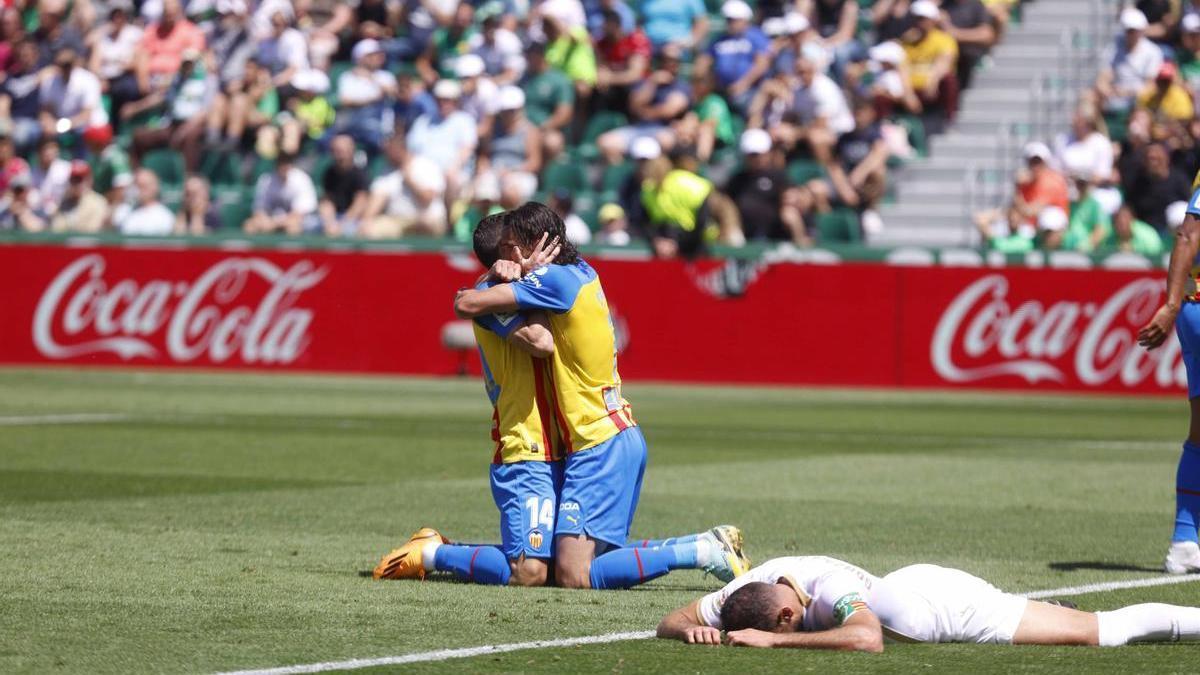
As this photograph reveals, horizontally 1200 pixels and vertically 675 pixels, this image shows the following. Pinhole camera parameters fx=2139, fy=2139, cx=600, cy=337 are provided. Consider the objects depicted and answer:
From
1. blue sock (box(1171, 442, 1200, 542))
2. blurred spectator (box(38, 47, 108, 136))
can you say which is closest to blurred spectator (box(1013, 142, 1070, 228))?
A: blurred spectator (box(38, 47, 108, 136))

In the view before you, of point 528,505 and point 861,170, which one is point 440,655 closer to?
point 528,505

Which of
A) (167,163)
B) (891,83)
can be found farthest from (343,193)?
(891,83)

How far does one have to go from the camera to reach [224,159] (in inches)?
1089

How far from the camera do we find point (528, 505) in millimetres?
8656

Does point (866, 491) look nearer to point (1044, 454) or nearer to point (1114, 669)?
point (1044, 454)

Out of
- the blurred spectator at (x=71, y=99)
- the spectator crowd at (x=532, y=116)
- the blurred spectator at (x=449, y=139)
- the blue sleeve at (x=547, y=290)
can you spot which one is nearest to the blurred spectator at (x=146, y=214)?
the spectator crowd at (x=532, y=116)

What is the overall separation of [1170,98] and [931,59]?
304 cm

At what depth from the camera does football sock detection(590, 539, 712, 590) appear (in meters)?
8.45

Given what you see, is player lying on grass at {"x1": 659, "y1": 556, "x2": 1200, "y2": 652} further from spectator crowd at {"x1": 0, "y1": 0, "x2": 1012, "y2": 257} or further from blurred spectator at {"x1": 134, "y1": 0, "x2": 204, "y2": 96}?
blurred spectator at {"x1": 134, "y1": 0, "x2": 204, "y2": 96}

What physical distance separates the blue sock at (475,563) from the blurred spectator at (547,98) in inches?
666

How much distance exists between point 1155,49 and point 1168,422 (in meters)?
5.94

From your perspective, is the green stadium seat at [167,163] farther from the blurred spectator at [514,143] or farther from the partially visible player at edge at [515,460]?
the partially visible player at edge at [515,460]

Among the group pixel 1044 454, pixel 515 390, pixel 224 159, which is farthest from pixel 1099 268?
pixel 515 390

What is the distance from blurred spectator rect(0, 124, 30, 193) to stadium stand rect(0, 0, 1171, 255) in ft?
0.16
